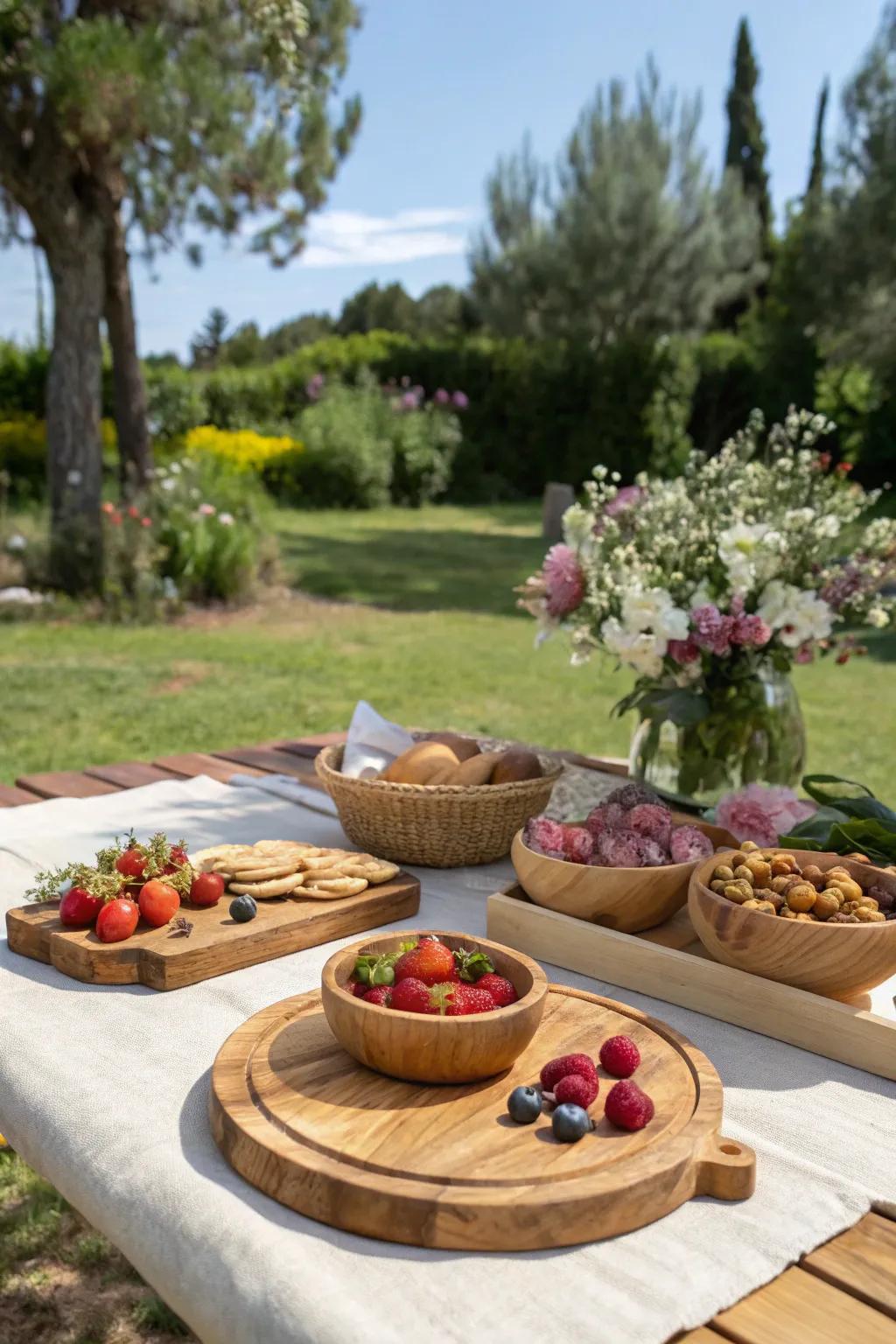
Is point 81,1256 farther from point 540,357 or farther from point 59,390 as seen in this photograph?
point 540,357

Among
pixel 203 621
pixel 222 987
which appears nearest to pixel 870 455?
pixel 203 621

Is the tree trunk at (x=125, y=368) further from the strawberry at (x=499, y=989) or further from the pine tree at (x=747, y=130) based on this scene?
the pine tree at (x=747, y=130)

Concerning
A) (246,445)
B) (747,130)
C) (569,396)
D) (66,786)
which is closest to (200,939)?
(66,786)

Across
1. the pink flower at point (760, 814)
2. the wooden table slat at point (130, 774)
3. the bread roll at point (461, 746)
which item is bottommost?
the wooden table slat at point (130, 774)

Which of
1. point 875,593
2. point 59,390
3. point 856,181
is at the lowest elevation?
point 875,593

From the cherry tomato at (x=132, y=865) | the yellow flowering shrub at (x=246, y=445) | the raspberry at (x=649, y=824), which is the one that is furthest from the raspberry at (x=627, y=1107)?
the yellow flowering shrub at (x=246, y=445)

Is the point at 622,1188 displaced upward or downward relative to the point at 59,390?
downward

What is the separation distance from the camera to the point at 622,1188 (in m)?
1.06

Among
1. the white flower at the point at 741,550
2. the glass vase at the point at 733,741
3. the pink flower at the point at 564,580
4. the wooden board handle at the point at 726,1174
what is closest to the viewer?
the wooden board handle at the point at 726,1174

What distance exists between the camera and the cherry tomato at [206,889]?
175cm

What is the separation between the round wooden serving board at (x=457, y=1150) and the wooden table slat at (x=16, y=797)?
1.37m

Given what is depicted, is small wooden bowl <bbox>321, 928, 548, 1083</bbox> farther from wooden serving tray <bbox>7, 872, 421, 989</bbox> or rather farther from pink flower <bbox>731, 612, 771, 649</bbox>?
pink flower <bbox>731, 612, 771, 649</bbox>

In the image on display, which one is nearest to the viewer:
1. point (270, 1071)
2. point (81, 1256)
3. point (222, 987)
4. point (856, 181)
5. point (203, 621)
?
point (270, 1071)

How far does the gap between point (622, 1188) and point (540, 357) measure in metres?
18.0
